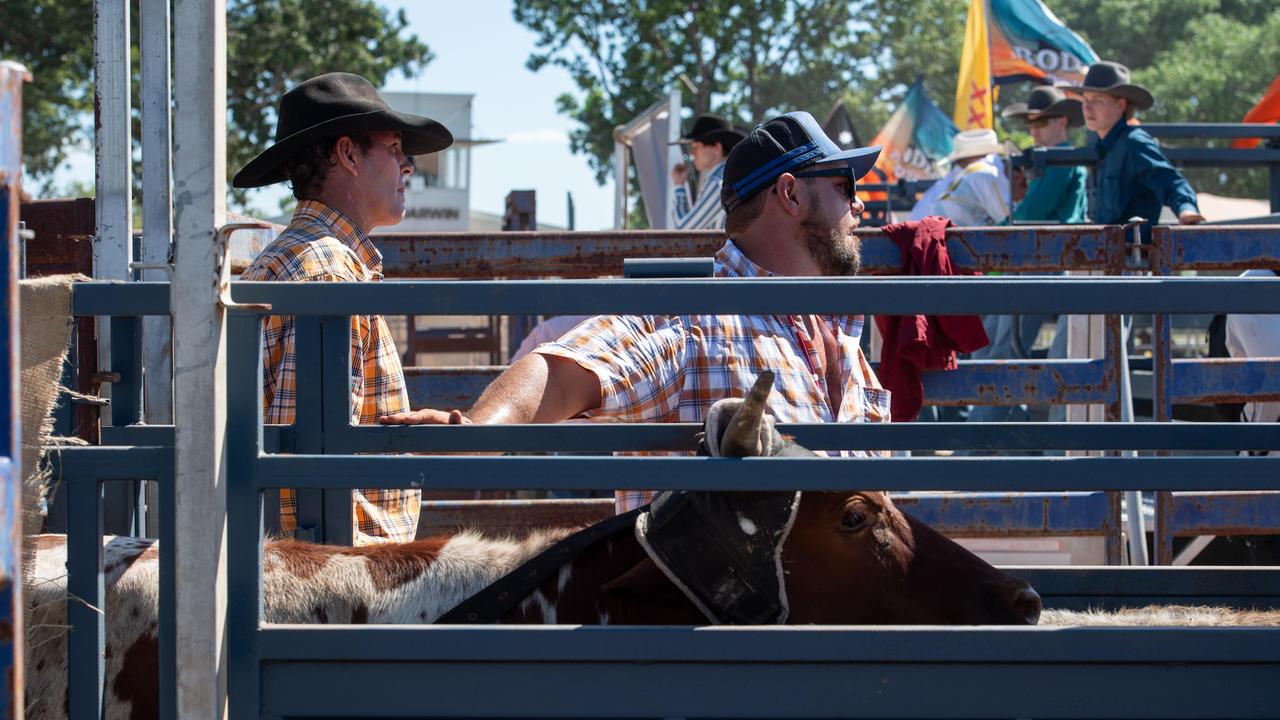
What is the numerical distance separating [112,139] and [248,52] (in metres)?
15.7

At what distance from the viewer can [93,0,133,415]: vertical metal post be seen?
10.1 feet

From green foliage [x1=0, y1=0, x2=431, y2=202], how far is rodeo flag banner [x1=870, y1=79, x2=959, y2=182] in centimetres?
792

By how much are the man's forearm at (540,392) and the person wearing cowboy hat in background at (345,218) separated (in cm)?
41

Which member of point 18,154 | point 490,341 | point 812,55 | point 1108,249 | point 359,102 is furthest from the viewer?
point 812,55

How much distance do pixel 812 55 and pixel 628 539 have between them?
30.0 meters

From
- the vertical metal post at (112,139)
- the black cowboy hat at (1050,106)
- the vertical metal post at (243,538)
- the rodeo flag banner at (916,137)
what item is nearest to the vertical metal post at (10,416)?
the vertical metal post at (243,538)

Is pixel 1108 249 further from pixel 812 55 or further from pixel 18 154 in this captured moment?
pixel 812 55

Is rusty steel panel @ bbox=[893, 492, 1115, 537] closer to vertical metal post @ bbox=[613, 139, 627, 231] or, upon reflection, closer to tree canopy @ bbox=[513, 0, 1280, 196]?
vertical metal post @ bbox=[613, 139, 627, 231]

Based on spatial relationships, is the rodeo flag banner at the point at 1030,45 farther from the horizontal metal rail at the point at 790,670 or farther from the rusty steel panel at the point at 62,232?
the horizontal metal rail at the point at 790,670

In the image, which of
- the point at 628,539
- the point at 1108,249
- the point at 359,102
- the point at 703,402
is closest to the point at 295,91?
the point at 359,102

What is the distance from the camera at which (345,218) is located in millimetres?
3291

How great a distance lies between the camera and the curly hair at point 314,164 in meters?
3.30

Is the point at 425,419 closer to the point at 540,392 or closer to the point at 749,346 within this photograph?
the point at 540,392

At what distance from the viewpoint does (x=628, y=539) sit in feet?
7.75
